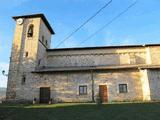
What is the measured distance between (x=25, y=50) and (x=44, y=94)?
23.9ft

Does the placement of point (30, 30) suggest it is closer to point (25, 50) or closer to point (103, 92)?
point (25, 50)

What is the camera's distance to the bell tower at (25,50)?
1214 inches

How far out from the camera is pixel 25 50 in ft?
108

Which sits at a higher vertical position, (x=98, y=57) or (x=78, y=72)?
(x=98, y=57)

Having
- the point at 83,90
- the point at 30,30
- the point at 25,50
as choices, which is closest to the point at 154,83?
the point at 83,90

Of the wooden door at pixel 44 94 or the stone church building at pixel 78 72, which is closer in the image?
the stone church building at pixel 78 72

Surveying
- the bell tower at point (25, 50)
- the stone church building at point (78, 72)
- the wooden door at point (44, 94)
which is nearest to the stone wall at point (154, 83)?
the stone church building at point (78, 72)

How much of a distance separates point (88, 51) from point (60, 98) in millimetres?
9491

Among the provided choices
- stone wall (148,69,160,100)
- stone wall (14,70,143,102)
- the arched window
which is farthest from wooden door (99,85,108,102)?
the arched window

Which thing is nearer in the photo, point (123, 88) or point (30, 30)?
point (123, 88)

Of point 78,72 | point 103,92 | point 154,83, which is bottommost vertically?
point 103,92

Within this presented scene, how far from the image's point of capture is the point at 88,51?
35531 mm

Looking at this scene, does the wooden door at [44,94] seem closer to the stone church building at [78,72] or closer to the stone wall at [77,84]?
the stone church building at [78,72]

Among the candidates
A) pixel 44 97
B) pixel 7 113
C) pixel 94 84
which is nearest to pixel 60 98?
pixel 44 97
